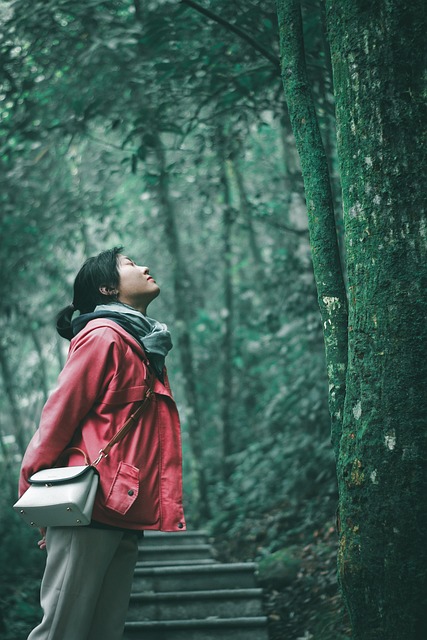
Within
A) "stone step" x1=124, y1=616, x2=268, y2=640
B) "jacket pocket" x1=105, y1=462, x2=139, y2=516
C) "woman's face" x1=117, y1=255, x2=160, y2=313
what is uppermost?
"woman's face" x1=117, y1=255, x2=160, y2=313

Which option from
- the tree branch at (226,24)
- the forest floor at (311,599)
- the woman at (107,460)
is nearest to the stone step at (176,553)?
the forest floor at (311,599)

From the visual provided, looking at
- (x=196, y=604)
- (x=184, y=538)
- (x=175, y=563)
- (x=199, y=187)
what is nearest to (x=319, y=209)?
(x=196, y=604)

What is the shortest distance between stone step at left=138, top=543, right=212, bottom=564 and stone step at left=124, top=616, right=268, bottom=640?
85.3 inches

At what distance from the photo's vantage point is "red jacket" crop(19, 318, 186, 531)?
8.02 ft

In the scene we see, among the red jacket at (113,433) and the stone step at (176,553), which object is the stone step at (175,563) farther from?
the red jacket at (113,433)

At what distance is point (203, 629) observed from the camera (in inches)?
153

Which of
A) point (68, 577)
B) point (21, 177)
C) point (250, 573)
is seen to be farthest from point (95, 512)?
point (21, 177)

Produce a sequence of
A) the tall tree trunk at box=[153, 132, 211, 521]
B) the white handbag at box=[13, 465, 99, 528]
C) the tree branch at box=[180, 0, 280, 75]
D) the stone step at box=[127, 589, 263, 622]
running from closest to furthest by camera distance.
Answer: the white handbag at box=[13, 465, 99, 528] < the tree branch at box=[180, 0, 280, 75] < the stone step at box=[127, 589, 263, 622] < the tall tree trunk at box=[153, 132, 211, 521]

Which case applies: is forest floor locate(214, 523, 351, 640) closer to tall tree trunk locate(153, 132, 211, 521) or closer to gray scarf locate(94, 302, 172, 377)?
gray scarf locate(94, 302, 172, 377)

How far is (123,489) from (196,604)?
2355 millimetres

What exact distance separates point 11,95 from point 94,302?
10.9ft

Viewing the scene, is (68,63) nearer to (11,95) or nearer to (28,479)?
(11,95)

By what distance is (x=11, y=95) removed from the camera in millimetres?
5398

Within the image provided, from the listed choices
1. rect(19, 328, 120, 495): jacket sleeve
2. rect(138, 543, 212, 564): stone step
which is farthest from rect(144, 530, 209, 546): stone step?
rect(19, 328, 120, 495): jacket sleeve
